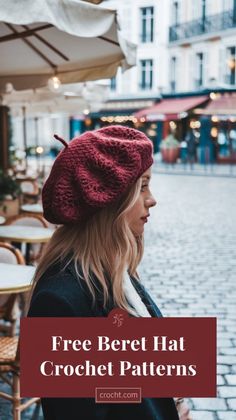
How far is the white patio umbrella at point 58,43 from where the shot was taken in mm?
3740

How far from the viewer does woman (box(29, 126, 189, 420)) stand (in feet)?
4.50

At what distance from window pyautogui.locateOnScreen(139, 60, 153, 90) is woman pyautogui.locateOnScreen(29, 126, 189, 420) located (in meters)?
35.8

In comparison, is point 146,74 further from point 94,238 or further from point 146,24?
point 94,238

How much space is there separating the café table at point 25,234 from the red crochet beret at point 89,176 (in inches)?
150

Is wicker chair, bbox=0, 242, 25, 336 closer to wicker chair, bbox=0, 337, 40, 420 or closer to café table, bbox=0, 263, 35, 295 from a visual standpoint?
café table, bbox=0, 263, 35, 295

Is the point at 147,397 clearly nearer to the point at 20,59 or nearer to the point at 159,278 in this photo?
the point at 159,278

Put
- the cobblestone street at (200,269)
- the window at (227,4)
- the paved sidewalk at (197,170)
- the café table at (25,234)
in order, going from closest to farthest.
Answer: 1. the cobblestone street at (200,269)
2. the café table at (25,234)
3. the paved sidewalk at (197,170)
4. the window at (227,4)

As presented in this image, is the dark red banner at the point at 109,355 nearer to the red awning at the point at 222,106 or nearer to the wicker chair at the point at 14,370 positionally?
the wicker chair at the point at 14,370

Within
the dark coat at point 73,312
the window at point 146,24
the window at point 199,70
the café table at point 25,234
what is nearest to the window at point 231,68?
the window at point 199,70

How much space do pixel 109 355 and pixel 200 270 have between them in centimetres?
627

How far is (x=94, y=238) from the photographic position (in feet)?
4.92

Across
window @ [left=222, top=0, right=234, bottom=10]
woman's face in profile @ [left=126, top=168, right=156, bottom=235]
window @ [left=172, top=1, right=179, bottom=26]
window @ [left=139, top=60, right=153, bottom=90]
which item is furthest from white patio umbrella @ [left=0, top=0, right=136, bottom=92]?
window @ [left=139, top=60, right=153, bottom=90]

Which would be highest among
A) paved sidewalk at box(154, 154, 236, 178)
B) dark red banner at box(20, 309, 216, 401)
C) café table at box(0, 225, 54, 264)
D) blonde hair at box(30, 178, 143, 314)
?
blonde hair at box(30, 178, 143, 314)

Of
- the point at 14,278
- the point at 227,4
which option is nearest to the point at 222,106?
the point at 227,4
